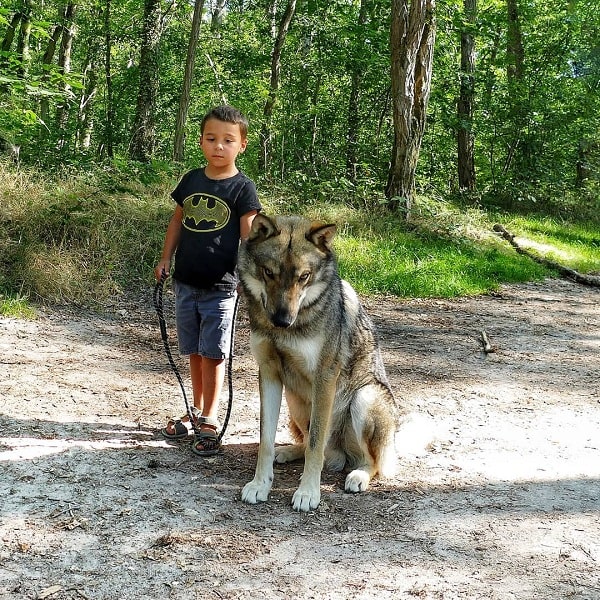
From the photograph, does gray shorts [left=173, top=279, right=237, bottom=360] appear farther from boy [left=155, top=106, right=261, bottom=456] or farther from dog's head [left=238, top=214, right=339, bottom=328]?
dog's head [left=238, top=214, right=339, bottom=328]

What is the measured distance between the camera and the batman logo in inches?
172

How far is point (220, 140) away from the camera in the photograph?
430 cm

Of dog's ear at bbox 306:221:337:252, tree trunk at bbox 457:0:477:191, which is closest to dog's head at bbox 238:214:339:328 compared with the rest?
dog's ear at bbox 306:221:337:252

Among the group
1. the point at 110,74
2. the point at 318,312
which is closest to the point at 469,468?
the point at 318,312

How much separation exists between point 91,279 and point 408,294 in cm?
486

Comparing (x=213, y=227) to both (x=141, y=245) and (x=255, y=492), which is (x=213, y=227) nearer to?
(x=255, y=492)

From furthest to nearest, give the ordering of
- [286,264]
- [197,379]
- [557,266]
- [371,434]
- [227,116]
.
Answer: [557,266]
[197,379]
[227,116]
[371,434]
[286,264]

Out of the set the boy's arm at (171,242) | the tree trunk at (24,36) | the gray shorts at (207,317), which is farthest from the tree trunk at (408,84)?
the gray shorts at (207,317)

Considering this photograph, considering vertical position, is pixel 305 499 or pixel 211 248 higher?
pixel 211 248

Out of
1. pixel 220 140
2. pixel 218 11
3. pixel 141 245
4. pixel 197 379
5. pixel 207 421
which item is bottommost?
pixel 207 421

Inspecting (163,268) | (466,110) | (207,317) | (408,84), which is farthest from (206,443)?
(466,110)

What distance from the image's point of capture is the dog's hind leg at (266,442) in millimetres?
3756

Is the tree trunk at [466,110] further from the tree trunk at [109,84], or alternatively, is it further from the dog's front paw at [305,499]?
the dog's front paw at [305,499]

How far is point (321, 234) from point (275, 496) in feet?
5.43
